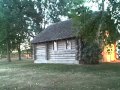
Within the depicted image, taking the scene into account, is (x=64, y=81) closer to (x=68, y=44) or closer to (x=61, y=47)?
(x=68, y=44)

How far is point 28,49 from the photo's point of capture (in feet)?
182

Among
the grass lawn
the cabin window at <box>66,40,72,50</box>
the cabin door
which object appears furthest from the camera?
the cabin door

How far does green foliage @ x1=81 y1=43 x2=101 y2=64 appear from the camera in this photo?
26391mm

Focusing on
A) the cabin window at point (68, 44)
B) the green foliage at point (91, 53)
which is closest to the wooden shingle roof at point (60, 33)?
the cabin window at point (68, 44)

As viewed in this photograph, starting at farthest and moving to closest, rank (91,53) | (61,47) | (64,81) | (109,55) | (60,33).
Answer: (109,55) < (60,33) < (61,47) < (91,53) < (64,81)

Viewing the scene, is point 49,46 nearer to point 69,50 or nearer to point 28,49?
point 69,50

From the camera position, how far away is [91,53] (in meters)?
26.4

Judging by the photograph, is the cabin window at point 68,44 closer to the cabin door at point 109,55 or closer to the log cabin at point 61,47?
the log cabin at point 61,47

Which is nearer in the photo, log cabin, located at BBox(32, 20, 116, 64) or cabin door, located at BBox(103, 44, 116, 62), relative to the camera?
log cabin, located at BBox(32, 20, 116, 64)

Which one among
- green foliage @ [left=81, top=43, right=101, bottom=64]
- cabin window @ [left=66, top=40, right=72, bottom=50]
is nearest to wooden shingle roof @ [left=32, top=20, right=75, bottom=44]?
cabin window @ [left=66, top=40, right=72, bottom=50]

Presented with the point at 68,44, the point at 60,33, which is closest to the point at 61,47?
the point at 68,44

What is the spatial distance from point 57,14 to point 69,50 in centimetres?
2287

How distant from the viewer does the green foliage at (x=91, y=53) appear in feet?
86.6

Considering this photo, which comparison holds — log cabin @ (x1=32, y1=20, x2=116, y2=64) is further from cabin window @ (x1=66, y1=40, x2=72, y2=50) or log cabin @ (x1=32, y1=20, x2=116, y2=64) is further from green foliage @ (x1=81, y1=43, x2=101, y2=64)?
green foliage @ (x1=81, y1=43, x2=101, y2=64)
